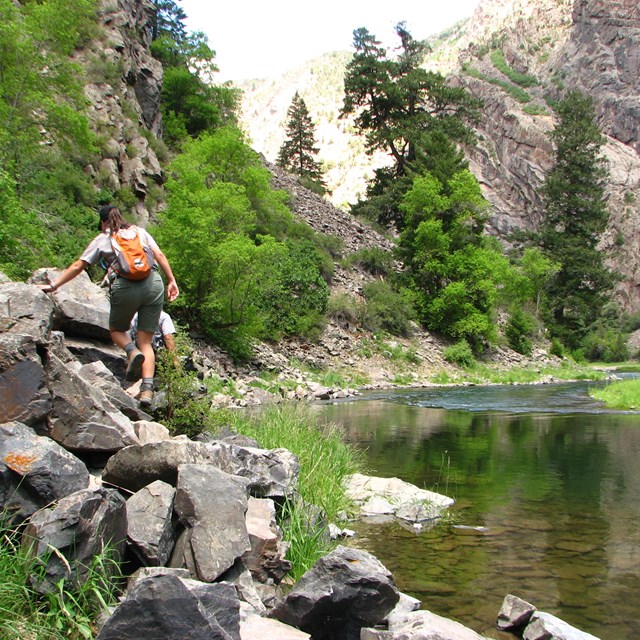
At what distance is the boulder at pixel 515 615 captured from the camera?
385 cm

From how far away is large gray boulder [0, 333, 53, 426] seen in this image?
13.1ft

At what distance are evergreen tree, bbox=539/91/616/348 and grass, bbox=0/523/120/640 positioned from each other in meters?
54.1

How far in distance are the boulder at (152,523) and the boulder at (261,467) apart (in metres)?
0.90

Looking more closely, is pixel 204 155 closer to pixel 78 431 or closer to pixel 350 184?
pixel 78 431

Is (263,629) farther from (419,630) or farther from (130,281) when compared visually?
(130,281)

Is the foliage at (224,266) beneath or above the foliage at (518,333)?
above

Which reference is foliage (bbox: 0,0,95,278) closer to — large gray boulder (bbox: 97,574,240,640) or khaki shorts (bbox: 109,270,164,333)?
khaki shorts (bbox: 109,270,164,333)

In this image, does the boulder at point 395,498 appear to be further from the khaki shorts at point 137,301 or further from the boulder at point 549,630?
the khaki shorts at point 137,301

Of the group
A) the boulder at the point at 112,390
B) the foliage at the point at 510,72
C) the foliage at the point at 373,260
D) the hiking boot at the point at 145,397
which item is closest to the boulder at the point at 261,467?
the boulder at the point at 112,390

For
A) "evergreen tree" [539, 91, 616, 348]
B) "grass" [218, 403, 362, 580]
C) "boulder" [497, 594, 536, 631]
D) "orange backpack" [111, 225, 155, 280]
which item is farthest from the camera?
"evergreen tree" [539, 91, 616, 348]

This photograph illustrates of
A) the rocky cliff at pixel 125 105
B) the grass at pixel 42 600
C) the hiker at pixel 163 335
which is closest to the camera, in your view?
the grass at pixel 42 600

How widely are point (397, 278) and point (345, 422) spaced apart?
2447 centimetres

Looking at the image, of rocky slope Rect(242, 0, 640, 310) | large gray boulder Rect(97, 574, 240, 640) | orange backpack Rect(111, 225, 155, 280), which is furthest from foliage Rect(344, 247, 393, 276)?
rocky slope Rect(242, 0, 640, 310)

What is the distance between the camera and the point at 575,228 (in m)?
58.5
